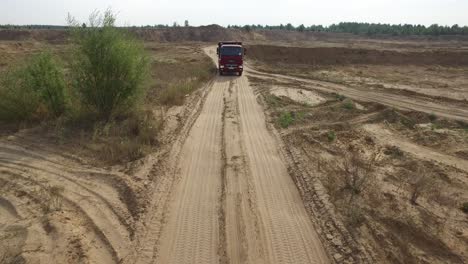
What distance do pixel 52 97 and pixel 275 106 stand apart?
9.80m

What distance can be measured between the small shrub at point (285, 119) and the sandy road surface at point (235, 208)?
1550 mm

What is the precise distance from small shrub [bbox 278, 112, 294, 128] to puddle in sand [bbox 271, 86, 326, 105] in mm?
3451

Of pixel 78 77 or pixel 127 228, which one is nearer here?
pixel 127 228

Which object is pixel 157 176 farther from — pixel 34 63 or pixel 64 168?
pixel 34 63

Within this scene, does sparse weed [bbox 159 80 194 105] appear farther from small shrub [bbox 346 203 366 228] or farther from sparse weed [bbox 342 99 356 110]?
small shrub [bbox 346 203 366 228]

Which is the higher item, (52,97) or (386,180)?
(52,97)

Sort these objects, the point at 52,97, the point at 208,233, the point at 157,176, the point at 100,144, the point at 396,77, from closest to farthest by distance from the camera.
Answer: the point at 208,233 → the point at 157,176 → the point at 100,144 → the point at 52,97 → the point at 396,77

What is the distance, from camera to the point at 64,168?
31.3 feet

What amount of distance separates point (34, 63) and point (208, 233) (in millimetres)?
9939

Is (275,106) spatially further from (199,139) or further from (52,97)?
(52,97)

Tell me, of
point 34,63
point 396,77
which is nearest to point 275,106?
point 34,63

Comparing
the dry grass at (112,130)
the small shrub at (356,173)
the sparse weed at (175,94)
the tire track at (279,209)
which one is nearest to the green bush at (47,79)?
the dry grass at (112,130)

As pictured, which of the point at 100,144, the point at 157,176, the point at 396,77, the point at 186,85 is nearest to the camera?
the point at 157,176

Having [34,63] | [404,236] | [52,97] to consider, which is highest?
[34,63]
